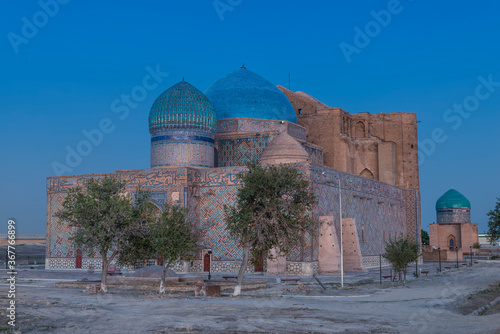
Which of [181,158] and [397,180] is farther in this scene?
[397,180]

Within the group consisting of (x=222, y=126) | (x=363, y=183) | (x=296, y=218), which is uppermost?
(x=222, y=126)

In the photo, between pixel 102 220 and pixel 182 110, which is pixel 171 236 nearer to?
pixel 102 220

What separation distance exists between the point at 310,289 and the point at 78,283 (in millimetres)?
8266

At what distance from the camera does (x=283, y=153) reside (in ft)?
101

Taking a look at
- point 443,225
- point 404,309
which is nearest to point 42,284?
point 404,309

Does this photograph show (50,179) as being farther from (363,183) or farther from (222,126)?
(363,183)

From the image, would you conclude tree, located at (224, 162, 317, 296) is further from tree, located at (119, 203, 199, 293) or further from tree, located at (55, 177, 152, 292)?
tree, located at (55, 177, 152, 292)

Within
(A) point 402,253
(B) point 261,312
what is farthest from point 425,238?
(B) point 261,312

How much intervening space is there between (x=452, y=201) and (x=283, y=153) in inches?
1477

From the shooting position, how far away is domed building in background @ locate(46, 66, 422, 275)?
29.6 metres

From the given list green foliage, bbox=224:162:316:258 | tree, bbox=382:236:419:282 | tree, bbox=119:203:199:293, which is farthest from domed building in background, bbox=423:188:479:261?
tree, bbox=119:203:199:293

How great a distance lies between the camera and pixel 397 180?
1647 inches

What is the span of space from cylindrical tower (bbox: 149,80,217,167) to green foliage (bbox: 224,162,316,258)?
44.4ft

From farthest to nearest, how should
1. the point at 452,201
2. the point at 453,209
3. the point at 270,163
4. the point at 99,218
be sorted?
the point at 452,201 → the point at 453,209 → the point at 270,163 → the point at 99,218
